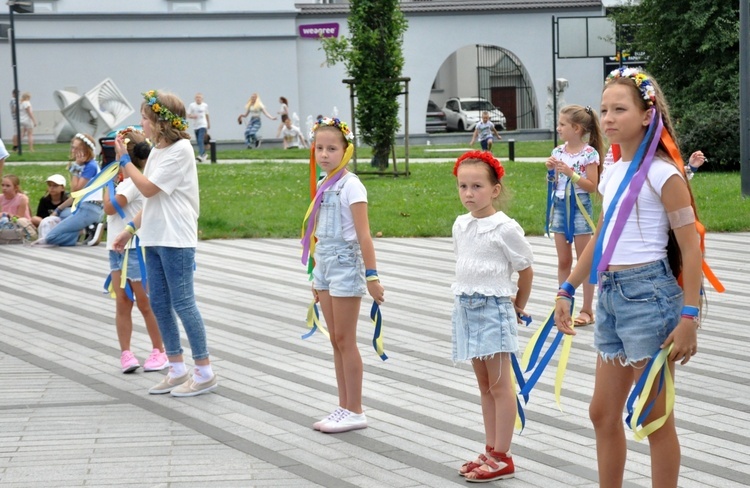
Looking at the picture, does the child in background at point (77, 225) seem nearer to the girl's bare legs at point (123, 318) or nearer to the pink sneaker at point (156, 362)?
the girl's bare legs at point (123, 318)

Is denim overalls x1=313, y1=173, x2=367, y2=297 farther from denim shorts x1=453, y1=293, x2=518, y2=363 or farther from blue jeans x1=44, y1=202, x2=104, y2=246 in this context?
blue jeans x1=44, y1=202, x2=104, y2=246

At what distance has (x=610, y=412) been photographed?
4094 millimetres

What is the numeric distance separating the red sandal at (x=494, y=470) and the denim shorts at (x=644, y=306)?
111 cm

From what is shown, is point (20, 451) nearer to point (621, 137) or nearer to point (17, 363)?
point (17, 363)

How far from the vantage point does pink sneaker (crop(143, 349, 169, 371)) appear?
743 cm

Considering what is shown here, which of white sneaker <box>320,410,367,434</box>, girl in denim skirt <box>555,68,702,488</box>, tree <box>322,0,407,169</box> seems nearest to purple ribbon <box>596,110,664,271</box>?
girl in denim skirt <box>555,68,702,488</box>

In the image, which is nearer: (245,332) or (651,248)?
(651,248)

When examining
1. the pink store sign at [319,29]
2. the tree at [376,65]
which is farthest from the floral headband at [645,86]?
Answer: the pink store sign at [319,29]

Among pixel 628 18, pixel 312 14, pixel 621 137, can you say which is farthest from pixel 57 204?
pixel 312 14

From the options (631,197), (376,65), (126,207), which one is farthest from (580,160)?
(376,65)

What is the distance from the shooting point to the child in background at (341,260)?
19.0ft

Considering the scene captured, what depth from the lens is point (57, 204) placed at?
1463 cm

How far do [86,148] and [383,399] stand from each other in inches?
158

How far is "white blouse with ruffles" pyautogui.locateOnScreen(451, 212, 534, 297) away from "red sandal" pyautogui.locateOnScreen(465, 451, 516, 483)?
0.74 meters
